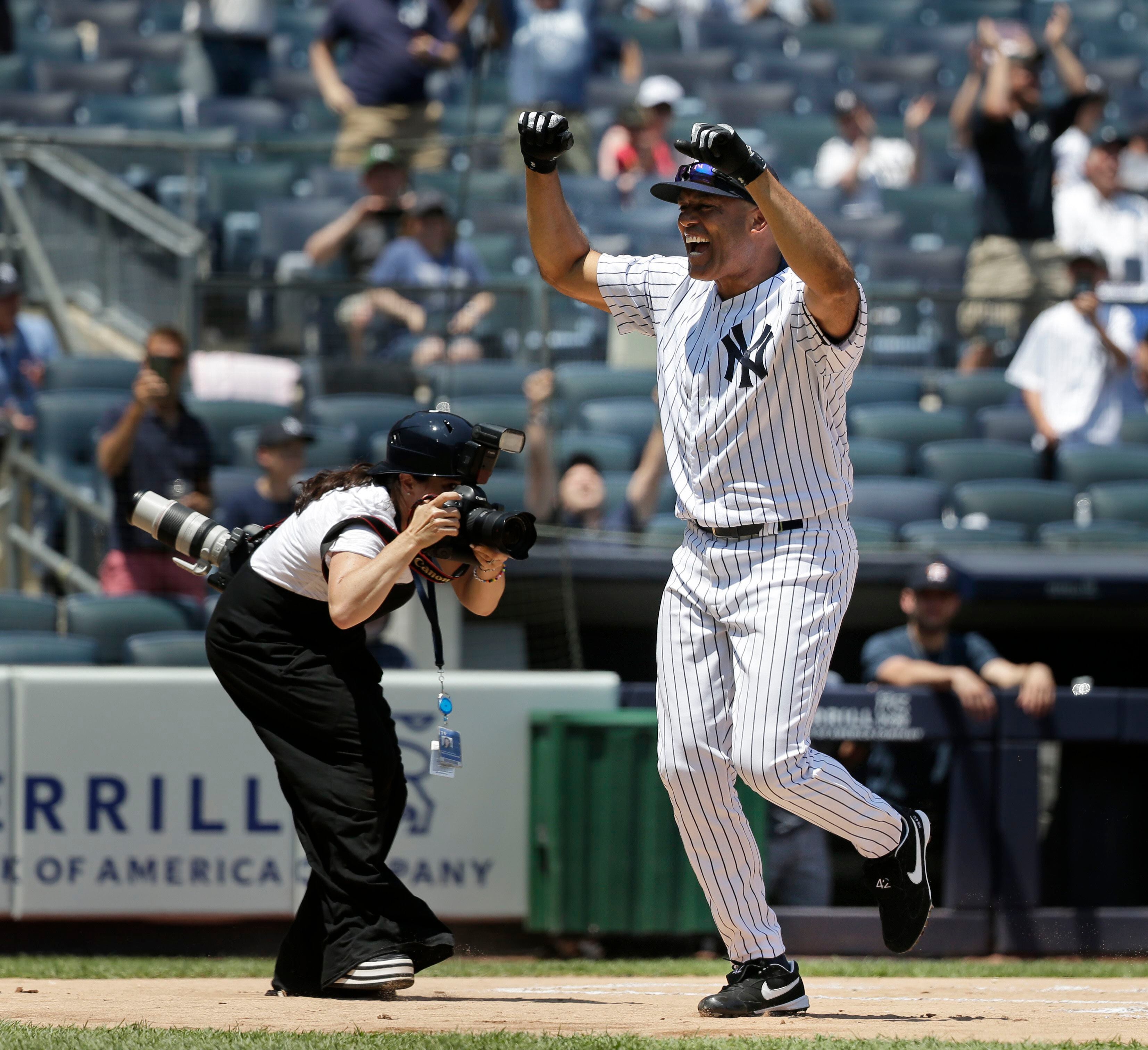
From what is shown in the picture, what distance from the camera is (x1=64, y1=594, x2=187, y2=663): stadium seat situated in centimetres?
704

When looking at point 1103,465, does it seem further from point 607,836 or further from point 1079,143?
point 1079,143

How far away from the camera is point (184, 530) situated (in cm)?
450

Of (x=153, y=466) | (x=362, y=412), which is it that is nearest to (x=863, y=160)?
(x=362, y=412)

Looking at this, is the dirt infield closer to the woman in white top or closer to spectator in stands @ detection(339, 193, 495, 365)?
the woman in white top

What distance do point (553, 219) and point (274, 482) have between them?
10.3 ft

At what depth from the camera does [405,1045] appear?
350cm

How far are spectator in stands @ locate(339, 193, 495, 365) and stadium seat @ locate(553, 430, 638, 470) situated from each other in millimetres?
742

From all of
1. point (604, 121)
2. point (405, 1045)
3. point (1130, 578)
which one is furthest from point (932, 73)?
point (405, 1045)

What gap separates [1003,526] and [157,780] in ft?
13.8

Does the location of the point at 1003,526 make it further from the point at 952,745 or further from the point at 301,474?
the point at 301,474

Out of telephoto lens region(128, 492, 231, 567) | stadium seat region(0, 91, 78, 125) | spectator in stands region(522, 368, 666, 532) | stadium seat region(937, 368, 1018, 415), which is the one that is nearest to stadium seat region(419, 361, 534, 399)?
spectator in stands region(522, 368, 666, 532)

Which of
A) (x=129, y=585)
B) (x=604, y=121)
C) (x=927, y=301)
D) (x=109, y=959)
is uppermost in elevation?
(x=604, y=121)

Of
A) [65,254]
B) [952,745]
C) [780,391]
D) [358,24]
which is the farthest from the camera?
[358,24]

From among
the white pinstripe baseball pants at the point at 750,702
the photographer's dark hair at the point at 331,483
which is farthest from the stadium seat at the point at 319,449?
the white pinstripe baseball pants at the point at 750,702
